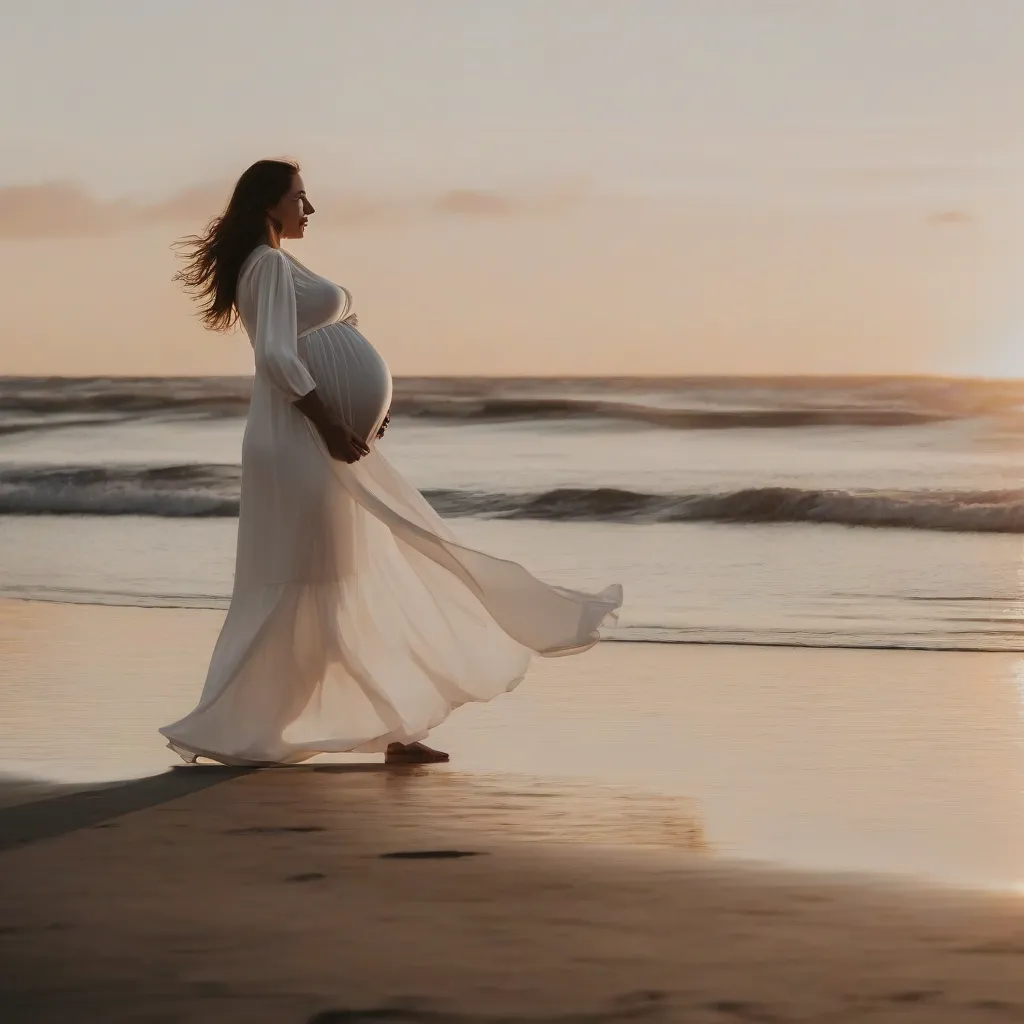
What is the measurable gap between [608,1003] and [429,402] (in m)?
31.8

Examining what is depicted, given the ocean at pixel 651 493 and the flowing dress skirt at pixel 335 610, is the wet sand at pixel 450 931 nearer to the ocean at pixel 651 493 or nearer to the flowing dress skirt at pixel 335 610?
the flowing dress skirt at pixel 335 610

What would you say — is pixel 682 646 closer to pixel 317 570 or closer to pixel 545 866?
pixel 317 570

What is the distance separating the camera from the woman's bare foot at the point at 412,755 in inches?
226

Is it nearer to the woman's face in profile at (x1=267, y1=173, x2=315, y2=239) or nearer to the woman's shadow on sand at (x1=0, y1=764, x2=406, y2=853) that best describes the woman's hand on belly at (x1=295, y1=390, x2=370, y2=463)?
the woman's face in profile at (x1=267, y1=173, x2=315, y2=239)

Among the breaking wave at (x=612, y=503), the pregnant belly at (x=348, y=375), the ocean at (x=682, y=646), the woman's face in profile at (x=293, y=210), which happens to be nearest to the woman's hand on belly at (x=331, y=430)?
the pregnant belly at (x=348, y=375)

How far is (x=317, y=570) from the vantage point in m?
5.59

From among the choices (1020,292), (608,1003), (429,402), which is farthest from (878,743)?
(429,402)

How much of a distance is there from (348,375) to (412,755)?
49.3 inches

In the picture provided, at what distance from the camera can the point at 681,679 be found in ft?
24.9

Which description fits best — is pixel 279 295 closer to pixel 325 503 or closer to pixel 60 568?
pixel 325 503

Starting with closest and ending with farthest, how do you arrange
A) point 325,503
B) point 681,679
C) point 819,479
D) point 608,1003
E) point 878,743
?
point 608,1003 → point 325,503 → point 878,743 → point 681,679 → point 819,479

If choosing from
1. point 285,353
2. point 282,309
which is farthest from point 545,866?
point 282,309

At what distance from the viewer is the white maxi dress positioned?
18.0 feet

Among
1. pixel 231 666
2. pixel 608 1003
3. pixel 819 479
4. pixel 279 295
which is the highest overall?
pixel 819 479
